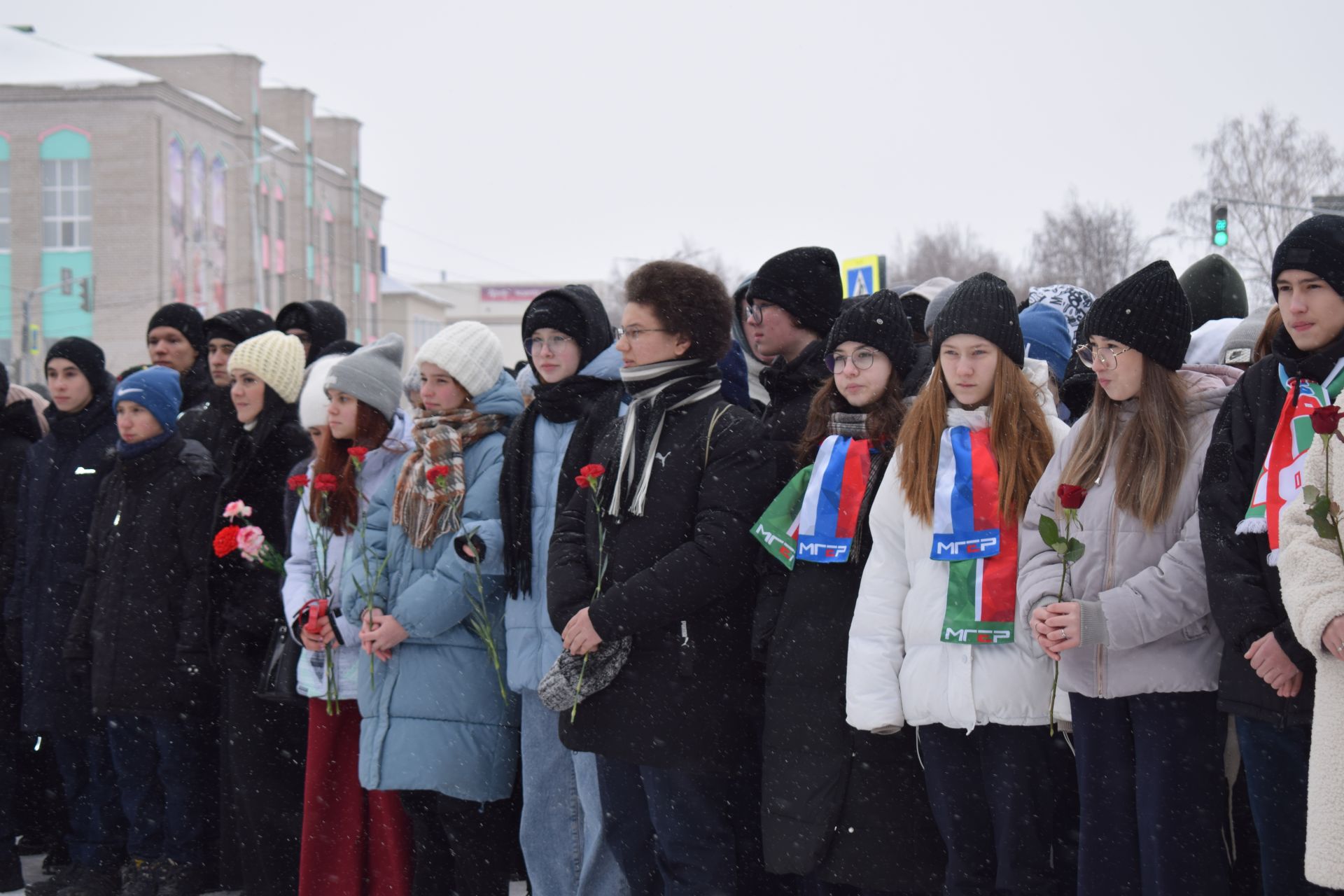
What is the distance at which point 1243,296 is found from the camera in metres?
5.59

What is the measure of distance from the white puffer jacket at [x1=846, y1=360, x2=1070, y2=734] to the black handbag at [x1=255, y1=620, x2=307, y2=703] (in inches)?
96.1

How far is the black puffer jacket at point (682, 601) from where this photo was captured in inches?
163

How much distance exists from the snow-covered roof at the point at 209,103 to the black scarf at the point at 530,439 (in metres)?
46.2

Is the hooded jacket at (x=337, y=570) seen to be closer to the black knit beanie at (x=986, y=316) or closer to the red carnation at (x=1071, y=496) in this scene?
the black knit beanie at (x=986, y=316)

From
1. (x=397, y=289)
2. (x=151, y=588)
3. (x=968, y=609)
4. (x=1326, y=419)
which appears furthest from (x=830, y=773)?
(x=397, y=289)

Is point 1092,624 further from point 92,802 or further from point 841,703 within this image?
point 92,802

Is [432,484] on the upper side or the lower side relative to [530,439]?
lower

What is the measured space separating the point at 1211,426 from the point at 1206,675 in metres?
0.66

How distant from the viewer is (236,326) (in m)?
7.37

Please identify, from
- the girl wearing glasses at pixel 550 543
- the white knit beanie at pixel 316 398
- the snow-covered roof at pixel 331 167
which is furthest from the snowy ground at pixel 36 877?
the snow-covered roof at pixel 331 167

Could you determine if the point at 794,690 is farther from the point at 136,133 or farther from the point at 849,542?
the point at 136,133

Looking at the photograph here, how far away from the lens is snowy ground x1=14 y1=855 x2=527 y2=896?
6035 millimetres

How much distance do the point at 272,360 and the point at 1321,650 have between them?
14.6 ft

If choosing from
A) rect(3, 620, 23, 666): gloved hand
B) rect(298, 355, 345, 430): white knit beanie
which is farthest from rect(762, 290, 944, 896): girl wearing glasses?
rect(3, 620, 23, 666): gloved hand
